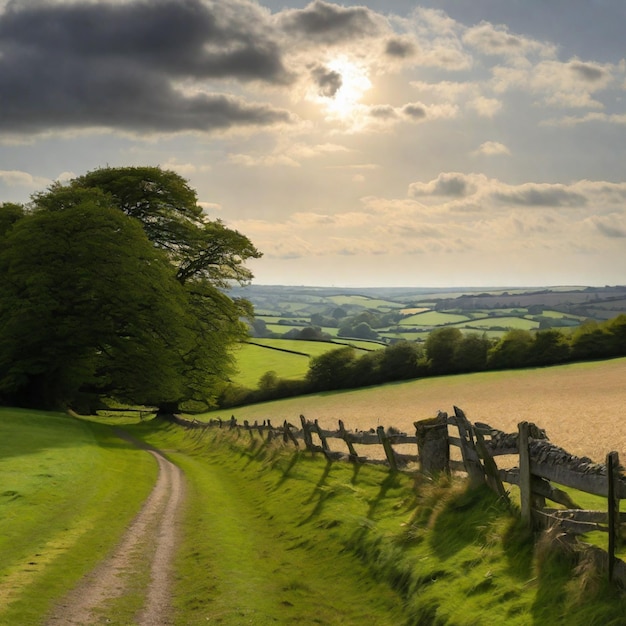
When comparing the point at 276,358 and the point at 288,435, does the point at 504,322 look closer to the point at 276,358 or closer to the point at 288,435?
the point at 276,358

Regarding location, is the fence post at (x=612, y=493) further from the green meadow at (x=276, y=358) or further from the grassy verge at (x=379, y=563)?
the green meadow at (x=276, y=358)

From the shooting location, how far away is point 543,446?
9531mm

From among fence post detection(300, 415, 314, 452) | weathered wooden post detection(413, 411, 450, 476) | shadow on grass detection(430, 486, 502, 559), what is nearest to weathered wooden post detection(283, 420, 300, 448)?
fence post detection(300, 415, 314, 452)

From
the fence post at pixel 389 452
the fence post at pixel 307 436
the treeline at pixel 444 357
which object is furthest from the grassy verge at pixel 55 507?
the treeline at pixel 444 357

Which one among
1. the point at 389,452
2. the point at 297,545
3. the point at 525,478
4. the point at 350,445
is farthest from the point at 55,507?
the point at 525,478

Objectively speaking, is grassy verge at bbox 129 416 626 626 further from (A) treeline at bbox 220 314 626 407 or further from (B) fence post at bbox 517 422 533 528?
(A) treeline at bbox 220 314 626 407

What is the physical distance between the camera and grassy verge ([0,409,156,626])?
36.1 ft

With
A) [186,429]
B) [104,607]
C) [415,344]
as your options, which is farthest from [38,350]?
[415,344]

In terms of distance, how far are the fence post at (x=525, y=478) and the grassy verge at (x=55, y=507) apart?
818 centimetres

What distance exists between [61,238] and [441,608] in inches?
1602

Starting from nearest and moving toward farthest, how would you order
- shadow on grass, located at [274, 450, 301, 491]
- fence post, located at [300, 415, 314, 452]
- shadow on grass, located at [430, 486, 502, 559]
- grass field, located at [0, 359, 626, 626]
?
1. grass field, located at [0, 359, 626, 626]
2. shadow on grass, located at [430, 486, 502, 559]
3. shadow on grass, located at [274, 450, 301, 491]
4. fence post, located at [300, 415, 314, 452]

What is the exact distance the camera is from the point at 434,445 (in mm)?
14672

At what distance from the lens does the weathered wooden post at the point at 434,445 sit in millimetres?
14648

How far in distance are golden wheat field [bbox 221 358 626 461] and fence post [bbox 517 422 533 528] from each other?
21375 millimetres
